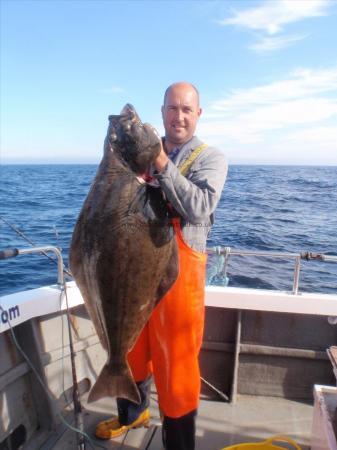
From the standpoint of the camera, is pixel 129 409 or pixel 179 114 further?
pixel 129 409

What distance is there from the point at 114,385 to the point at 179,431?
0.76 metres

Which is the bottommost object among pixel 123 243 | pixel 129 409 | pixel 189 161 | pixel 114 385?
pixel 129 409

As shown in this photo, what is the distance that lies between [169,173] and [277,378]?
3.07m

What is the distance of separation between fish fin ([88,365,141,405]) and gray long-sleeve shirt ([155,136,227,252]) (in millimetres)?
905

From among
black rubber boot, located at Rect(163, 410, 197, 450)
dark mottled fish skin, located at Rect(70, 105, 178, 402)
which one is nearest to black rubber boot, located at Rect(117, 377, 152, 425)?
black rubber boot, located at Rect(163, 410, 197, 450)

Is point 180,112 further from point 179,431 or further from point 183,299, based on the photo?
point 179,431

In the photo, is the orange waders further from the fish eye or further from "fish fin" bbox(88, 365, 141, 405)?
the fish eye

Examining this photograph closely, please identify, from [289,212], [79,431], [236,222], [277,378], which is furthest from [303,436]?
[289,212]

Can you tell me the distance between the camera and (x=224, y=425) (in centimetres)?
392

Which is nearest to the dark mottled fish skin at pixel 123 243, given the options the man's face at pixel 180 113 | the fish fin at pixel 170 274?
the fish fin at pixel 170 274

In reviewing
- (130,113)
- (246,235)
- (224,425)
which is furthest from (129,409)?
(246,235)

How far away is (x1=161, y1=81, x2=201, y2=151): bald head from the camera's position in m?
2.77

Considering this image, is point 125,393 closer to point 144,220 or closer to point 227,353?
point 144,220

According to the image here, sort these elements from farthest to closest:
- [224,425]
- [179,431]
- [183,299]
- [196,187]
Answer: [224,425] → [179,431] → [183,299] → [196,187]
